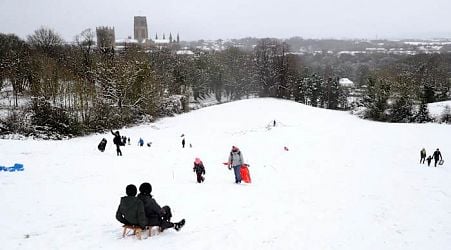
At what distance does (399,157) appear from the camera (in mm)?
29484

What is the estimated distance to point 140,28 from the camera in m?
170

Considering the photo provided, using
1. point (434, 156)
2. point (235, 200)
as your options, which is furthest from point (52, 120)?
point (434, 156)

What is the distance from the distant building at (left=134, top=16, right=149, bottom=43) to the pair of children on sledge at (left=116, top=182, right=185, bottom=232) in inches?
6605

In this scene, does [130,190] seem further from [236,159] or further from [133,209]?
[236,159]

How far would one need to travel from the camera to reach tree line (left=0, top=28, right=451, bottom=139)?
41438mm

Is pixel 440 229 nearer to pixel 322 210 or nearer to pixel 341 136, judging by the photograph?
pixel 322 210

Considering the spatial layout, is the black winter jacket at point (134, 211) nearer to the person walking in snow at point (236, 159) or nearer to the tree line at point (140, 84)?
the person walking in snow at point (236, 159)

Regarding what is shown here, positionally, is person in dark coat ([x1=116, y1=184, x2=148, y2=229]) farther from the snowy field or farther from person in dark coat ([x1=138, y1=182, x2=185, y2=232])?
the snowy field

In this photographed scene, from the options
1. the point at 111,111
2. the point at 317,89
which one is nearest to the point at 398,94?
the point at 317,89

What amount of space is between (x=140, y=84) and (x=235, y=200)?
4059 centimetres

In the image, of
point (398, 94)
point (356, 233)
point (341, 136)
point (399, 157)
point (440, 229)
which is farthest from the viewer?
point (398, 94)

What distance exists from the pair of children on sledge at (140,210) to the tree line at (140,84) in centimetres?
3467

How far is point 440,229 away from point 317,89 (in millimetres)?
65051

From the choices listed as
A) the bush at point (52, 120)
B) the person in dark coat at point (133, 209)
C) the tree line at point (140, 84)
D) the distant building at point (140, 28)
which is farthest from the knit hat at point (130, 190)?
the distant building at point (140, 28)
